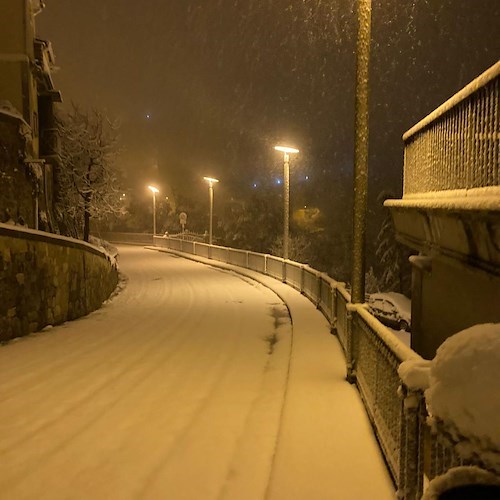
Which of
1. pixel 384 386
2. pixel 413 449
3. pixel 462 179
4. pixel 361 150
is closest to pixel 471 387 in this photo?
pixel 413 449

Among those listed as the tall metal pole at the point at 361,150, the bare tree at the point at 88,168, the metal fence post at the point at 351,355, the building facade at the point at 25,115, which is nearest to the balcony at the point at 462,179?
the tall metal pole at the point at 361,150

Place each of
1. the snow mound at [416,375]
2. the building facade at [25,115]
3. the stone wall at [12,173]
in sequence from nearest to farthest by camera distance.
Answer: the snow mound at [416,375] < the stone wall at [12,173] < the building facade at [25,115]

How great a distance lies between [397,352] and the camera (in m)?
4.28

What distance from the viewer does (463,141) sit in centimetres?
610

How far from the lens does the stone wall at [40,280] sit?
999 centimetres

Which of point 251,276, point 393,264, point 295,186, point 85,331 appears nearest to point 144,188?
point 295,186

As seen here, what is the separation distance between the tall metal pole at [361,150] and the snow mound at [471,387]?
5223mm

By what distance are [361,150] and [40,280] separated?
7595 millimetres

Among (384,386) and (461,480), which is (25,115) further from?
(461,480)

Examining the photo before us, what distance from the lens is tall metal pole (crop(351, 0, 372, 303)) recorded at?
7359 millimetres

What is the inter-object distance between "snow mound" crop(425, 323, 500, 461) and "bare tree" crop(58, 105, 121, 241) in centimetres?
3457

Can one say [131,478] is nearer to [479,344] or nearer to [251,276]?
[479,344]

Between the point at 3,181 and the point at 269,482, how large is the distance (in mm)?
14432

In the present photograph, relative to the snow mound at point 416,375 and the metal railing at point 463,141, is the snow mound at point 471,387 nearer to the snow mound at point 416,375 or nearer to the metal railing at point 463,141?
the snow mound at point 416,375
